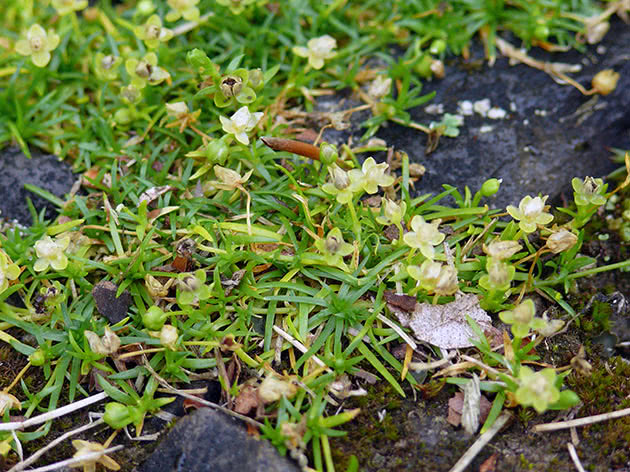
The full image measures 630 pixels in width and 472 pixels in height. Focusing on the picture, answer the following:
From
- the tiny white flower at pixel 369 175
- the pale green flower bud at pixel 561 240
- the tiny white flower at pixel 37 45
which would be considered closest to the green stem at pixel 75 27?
the tiny white flower at pixel 37 45

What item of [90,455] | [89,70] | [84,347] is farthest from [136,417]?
[89,70]

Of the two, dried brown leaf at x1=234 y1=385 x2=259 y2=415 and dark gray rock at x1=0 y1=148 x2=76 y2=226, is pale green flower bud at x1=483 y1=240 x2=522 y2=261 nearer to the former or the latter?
dried brown leaf at x1=234 y1=385 x2=259 y2=415

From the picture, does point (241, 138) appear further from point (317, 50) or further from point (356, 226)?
point (317, 50)

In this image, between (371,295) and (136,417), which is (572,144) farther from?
(136,417)

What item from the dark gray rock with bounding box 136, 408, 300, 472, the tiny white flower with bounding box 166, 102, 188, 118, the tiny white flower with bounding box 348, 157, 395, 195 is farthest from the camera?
the tiny white flower with bounding box 166, 102, 188, 118

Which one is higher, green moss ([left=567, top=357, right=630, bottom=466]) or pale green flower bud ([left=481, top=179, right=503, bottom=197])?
pale green flower bud ([left=481, top=179, right=503, bottom=197])

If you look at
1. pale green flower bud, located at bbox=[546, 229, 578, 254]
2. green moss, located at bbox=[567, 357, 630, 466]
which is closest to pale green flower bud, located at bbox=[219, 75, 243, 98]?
pale green flower bud, located at bbox=[546, 229, 578, 254]

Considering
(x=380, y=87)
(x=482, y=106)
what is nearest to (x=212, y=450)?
(x=380, y=87)
